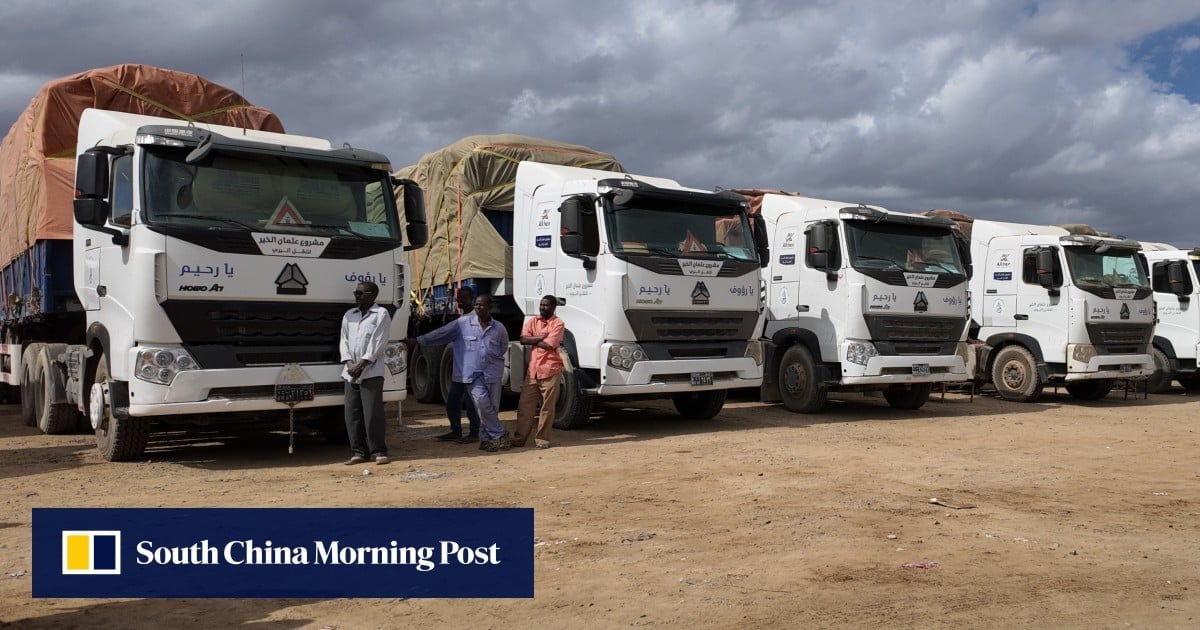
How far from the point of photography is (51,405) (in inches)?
434

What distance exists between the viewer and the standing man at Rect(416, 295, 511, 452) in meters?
10.0

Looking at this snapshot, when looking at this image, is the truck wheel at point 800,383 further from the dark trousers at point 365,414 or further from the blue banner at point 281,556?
the blue banner at point 281,556

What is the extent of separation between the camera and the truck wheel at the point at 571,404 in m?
11.4

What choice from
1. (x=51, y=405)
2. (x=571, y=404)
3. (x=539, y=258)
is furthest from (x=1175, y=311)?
(x=51, y=405)

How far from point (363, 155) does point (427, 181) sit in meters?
4.89

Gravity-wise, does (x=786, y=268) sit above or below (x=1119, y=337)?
above

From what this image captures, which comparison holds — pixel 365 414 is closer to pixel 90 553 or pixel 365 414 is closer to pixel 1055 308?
pixel 90 553

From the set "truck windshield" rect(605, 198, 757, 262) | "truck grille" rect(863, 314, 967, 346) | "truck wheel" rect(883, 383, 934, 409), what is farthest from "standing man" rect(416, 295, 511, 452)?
"truck wheel" rect(883, 383, 934, 409)

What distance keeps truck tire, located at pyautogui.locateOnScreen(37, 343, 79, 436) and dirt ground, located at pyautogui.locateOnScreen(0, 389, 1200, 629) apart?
0.70ft

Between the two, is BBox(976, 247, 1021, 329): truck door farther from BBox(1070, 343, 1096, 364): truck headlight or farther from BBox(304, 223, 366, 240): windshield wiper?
BBox(304, 223, 366, 240): windshield wiper

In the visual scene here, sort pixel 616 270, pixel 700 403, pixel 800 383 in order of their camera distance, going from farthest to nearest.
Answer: pixel 800 383 → pixel 700 403 → pixel 616 270

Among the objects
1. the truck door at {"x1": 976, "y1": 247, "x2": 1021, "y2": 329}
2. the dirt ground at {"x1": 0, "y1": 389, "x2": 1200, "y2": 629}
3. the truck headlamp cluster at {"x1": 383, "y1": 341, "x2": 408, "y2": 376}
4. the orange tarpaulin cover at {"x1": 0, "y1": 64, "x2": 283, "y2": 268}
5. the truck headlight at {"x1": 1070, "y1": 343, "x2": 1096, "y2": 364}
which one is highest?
the orange tarpaulin cover at {"x1": 0, "y1": 64, "x2": 283, "y2": 268}

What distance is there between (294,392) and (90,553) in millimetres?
3675

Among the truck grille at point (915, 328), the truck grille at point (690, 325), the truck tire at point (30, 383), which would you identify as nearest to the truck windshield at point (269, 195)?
the truck grille at point (690, 325)
